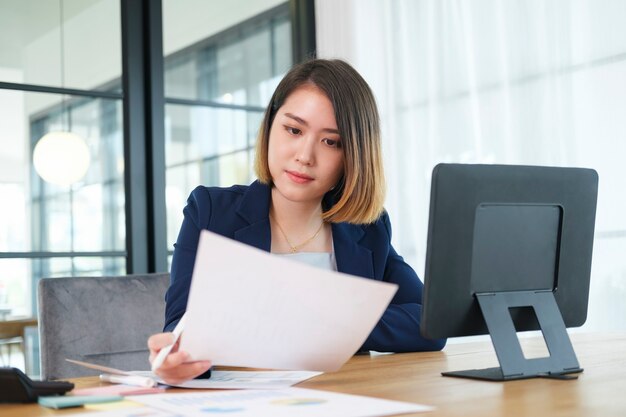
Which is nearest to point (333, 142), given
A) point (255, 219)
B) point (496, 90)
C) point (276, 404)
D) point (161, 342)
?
point (255, 219)

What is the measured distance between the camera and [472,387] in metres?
1.14

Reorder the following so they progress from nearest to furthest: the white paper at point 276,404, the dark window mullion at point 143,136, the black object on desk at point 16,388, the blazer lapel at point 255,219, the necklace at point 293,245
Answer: the white paper at point 276,404 < the black object on desk at point 16,388 < the blazer lapel at point 255,219 < the necklace at point 293,245 < the dark window mullion at point 143,136

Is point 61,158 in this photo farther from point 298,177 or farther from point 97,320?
point 298,177

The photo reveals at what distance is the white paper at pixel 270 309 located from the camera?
0.98 meters

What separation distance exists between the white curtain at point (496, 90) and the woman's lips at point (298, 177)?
5.63 ft

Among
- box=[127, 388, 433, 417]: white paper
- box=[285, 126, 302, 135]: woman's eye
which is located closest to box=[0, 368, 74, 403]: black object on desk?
box=[127, 388, 433, 417]: white paper

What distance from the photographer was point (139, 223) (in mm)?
3807

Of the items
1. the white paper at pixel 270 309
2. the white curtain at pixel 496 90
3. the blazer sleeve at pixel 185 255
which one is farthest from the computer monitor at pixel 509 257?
the white curtain at pixel 496 90

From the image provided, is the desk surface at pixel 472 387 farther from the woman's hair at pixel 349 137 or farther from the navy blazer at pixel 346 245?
the woman's hair at pixel 349 137

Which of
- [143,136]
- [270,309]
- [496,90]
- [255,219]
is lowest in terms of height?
[270,309]

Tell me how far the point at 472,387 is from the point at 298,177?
0.72m

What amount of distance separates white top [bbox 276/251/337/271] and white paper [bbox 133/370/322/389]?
0.58 m

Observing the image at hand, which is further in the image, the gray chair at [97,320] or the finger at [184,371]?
the gray chair at [97,320]

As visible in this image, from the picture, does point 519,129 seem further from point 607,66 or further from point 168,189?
point 168,189
